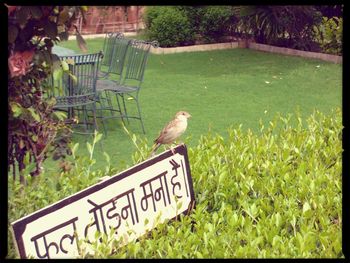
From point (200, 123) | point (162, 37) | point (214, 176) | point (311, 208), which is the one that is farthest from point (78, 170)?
point (162, 37)

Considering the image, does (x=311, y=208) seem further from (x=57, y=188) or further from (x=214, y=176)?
(x=57, y=188)

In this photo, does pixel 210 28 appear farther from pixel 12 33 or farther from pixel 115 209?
pixel 12 33

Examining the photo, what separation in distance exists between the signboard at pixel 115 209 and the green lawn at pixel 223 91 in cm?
400

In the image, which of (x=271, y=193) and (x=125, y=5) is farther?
(x=271, y=193)

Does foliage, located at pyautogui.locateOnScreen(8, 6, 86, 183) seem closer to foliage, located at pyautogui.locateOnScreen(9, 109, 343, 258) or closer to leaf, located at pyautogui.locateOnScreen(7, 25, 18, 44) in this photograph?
leaf, located at pyautogui.locateOnScreen(7, 25, 18, 44)

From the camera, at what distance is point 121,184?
2.20 metres

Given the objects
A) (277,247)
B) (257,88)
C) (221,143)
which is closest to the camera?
(277,247)

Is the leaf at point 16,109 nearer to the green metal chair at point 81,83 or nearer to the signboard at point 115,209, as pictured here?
the signboard at point 115,209

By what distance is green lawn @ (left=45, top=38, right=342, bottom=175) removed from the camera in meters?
8.09

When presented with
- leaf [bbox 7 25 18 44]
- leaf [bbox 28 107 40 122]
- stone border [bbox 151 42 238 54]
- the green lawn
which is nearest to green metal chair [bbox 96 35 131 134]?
the green lawn

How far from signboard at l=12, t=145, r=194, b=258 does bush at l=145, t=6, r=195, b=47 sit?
490 inches

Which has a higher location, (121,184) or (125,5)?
(125,5)

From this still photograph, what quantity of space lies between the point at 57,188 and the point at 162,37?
12.3 m

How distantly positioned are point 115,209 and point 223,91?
27.7 feet
